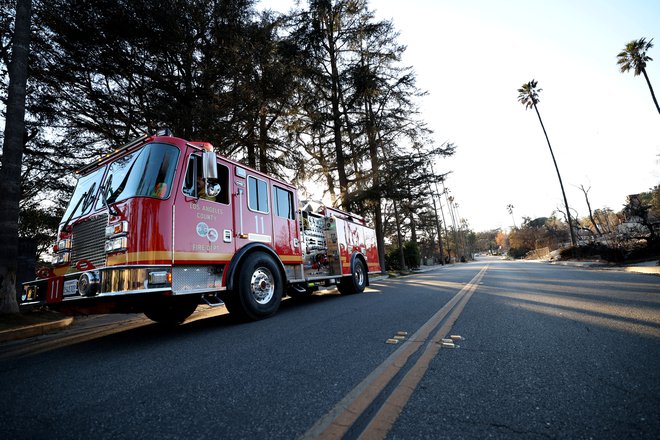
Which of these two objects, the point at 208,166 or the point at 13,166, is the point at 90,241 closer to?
the point at 208,166

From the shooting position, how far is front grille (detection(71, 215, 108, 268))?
3.96 metres

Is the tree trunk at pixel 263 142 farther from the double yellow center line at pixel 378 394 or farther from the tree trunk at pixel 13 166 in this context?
the double yellow center line at pixel 378 394

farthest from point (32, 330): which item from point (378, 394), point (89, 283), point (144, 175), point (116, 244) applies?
point (378, 394)

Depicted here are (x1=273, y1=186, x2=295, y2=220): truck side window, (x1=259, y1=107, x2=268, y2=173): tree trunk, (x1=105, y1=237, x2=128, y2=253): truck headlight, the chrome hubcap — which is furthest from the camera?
(x1=259, y1=107, x2=268, y2=173): tree trunk

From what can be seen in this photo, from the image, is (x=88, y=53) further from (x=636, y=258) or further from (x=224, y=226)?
(x=636, y=258)

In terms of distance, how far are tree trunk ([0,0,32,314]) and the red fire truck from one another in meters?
2.58

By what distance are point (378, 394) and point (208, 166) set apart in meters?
3.75

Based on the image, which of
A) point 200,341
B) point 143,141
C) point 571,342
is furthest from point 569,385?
point 143,141

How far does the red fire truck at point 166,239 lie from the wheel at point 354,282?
3.33 meters

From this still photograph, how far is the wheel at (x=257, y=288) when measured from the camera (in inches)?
187

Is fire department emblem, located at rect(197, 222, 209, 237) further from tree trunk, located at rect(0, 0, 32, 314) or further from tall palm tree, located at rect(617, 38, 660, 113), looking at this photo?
tall palm tree, located at rect(617, 38, 660, 113)

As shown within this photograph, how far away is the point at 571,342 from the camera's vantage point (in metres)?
2.91

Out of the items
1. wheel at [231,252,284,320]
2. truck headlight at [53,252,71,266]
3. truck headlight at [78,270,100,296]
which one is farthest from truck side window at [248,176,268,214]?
truck headlight at [53,252,71,266]

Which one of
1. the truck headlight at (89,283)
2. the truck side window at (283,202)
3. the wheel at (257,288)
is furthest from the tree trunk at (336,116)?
the truck headlight at (89,283)
